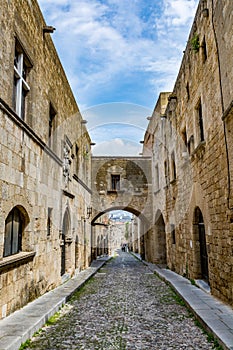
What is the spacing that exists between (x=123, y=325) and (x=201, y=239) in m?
3.83

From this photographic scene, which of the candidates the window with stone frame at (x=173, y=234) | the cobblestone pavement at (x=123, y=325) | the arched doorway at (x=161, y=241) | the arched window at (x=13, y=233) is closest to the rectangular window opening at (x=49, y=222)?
the cobblestone pavement at (x=123, y=325)

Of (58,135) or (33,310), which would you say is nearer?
(33,310)

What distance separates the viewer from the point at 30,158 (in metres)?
5.89

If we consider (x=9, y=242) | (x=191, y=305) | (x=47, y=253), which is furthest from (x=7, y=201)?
(x=191, y=305)

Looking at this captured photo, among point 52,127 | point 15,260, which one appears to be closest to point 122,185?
point 52,127

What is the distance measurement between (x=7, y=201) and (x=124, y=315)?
111 inches

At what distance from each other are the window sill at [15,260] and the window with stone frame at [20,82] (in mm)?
2516

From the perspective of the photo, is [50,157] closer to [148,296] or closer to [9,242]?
[9,242]

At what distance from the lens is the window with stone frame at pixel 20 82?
17.8 feet

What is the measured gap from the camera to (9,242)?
199 inches

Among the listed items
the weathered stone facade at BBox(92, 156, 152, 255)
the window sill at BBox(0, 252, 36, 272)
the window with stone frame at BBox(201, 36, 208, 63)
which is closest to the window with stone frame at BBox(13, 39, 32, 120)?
the window sill at BBox(0, 252, 36, 272)

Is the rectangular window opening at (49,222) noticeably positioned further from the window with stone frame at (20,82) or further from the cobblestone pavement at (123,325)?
the window with stone frame at (20,82)

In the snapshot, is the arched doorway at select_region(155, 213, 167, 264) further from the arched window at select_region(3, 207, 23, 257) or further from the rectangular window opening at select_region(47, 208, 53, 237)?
the arched window at select_region(3, 207, 23, 257)

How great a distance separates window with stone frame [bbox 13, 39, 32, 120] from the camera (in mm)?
5430
